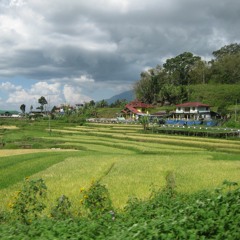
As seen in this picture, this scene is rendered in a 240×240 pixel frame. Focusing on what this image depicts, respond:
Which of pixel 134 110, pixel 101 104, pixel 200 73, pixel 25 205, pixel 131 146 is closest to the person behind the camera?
pixel 25 205

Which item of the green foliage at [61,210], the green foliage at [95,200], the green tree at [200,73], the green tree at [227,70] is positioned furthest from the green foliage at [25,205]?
the green tree at [200,73]

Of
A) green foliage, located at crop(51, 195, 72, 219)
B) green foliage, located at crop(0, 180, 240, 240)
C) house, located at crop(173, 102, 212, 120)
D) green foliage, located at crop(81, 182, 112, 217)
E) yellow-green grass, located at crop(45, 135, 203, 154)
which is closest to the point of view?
green foliage, located at crop(0, 180, 240, 240)

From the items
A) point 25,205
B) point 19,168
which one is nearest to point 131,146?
point 19,168

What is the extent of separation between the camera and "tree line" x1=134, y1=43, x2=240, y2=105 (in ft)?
270

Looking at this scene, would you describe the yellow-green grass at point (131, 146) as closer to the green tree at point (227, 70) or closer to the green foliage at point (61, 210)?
the green foliage at point (61, 210)

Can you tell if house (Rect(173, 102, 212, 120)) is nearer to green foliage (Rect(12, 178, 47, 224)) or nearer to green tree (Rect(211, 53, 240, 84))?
green tree (Rect(211, 53, 240, 84))

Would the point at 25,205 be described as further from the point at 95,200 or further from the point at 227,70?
the point at 227,70

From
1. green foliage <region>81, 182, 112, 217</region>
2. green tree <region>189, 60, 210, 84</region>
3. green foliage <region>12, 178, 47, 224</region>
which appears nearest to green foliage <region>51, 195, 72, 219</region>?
green foliage <region>12, 178, 47, 224</region>

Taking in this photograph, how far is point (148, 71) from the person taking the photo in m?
98.9

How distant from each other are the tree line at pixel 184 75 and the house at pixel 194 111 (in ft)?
29.2

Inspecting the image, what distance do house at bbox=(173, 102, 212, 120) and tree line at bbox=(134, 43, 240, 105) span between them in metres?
8.90

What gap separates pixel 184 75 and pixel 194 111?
81.4ft

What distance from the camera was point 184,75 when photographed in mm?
91250

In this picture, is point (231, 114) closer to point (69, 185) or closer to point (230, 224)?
point (69, 185)
